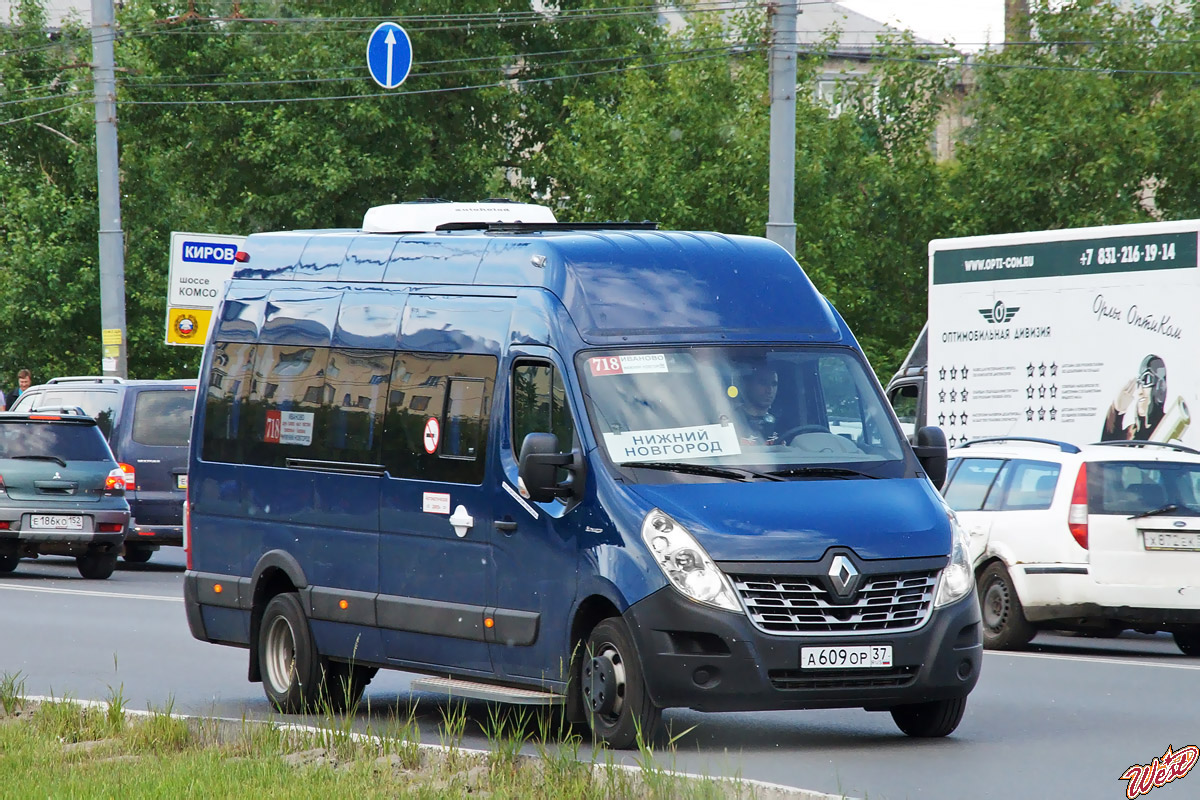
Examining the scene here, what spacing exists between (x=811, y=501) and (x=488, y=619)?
180 centimetres

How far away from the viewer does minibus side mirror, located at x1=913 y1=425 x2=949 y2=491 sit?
1029 centimetres

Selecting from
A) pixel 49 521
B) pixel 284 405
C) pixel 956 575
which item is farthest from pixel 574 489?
pixel 49 521

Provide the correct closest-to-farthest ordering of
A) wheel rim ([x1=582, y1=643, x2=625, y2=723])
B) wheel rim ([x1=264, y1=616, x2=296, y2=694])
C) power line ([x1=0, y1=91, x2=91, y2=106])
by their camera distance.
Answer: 1. wheel rim ([x1=582, y1=643, x2=625, y2=723])
2. wheel rim ([x1=264, y1=616, x2=296, y2=694])
3. power line ([x1=0, y1=91, x2=91, y2=106])

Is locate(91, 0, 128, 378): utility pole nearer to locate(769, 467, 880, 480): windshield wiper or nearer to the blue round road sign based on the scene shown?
the blue round road sign

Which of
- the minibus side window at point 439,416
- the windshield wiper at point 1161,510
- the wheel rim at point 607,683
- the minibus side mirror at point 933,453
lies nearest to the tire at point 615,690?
the wheel rim at point 607,683

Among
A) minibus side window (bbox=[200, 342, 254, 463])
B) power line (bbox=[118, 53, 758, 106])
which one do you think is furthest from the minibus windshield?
power line (bbox=[118, 53, 758, 106])

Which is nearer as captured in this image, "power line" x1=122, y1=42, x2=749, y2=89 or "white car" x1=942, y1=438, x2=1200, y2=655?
"white car" x1=942, y1=438, x2=1200, y2=655

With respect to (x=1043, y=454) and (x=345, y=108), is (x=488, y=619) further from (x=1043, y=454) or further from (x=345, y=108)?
(x=345, y=108)

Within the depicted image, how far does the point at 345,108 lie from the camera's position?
A: 144 ft

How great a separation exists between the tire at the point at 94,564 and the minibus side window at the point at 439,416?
1331 centimetres

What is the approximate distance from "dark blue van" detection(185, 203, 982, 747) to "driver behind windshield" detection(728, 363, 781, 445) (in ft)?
0.05

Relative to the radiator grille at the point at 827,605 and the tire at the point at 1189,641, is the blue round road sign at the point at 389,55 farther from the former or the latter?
the radiator grille at the point at 827,605

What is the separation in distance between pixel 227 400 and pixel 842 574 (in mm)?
4721

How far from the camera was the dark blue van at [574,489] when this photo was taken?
908 centimetres
